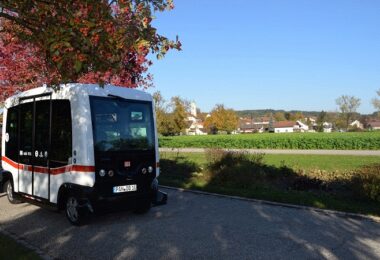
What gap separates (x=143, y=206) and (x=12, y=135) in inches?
157

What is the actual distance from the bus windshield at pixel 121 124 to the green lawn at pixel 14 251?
7.06 feet

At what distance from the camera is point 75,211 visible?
25.6 feet

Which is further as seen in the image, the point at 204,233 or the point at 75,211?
the point at 75,211

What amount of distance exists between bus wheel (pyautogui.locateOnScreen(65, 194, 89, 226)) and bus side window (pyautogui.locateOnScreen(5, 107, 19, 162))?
2.64 metres

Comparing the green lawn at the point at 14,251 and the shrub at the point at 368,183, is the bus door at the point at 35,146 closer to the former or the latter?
the green lawn at the point at 14,251

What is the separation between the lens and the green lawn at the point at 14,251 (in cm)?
573

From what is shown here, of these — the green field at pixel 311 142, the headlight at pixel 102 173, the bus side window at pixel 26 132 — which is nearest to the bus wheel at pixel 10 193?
the bus side window at pixel 26 132

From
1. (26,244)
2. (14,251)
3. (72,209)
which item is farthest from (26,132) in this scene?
(14,251)

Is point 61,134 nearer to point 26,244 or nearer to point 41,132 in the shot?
point 41,132

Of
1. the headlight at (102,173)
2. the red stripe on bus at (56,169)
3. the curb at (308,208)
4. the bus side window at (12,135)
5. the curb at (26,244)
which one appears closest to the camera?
the curb at (26,244)

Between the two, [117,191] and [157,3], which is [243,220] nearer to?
[117,191]

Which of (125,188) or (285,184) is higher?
(125,188)

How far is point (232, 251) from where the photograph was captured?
6.02 m

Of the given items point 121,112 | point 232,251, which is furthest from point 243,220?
point 121,112
